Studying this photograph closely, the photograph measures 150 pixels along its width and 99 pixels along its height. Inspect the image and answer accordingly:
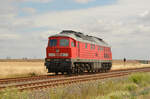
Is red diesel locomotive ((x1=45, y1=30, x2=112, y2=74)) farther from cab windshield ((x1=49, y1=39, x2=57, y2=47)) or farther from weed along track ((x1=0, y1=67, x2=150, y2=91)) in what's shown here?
weed along track ((x1=0, y1=67, x2=150, y2=91))

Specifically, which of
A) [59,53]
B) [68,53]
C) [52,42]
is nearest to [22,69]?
[52,42]

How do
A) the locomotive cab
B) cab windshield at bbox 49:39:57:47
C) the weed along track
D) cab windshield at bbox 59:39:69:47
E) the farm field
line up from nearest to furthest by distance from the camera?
the weed along track, the locomotive cab, cab windshield at bbox 59:39:69:47, cab windshield at bbox 49:39:57:47, the farm field

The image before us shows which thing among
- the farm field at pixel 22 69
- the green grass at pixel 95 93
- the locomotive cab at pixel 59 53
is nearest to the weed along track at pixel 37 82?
the green grass at pixel 95 93

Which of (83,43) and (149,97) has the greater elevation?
(83,43)

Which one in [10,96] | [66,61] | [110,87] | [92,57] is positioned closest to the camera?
[10,96]

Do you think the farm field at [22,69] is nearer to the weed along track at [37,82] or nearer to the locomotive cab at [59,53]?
the locomotive cab at [59,53]

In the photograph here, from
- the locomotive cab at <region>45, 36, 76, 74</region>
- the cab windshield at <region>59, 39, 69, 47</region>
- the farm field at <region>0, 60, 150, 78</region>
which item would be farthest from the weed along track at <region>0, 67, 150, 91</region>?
the farm field at <region>0, 60, 150, 78</region>

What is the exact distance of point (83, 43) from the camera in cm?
2520

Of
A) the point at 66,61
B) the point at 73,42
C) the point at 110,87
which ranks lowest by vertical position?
the point at 110,87

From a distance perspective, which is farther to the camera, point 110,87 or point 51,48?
point 51,48

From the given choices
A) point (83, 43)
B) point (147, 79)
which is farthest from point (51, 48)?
point (147, 79)

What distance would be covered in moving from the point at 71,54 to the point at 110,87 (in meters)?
8.96

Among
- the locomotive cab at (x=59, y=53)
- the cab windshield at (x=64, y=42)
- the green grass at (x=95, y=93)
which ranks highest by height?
the cab windshield at (x=64, y=42)

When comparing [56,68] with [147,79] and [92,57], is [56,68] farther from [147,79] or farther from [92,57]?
[147,79]
